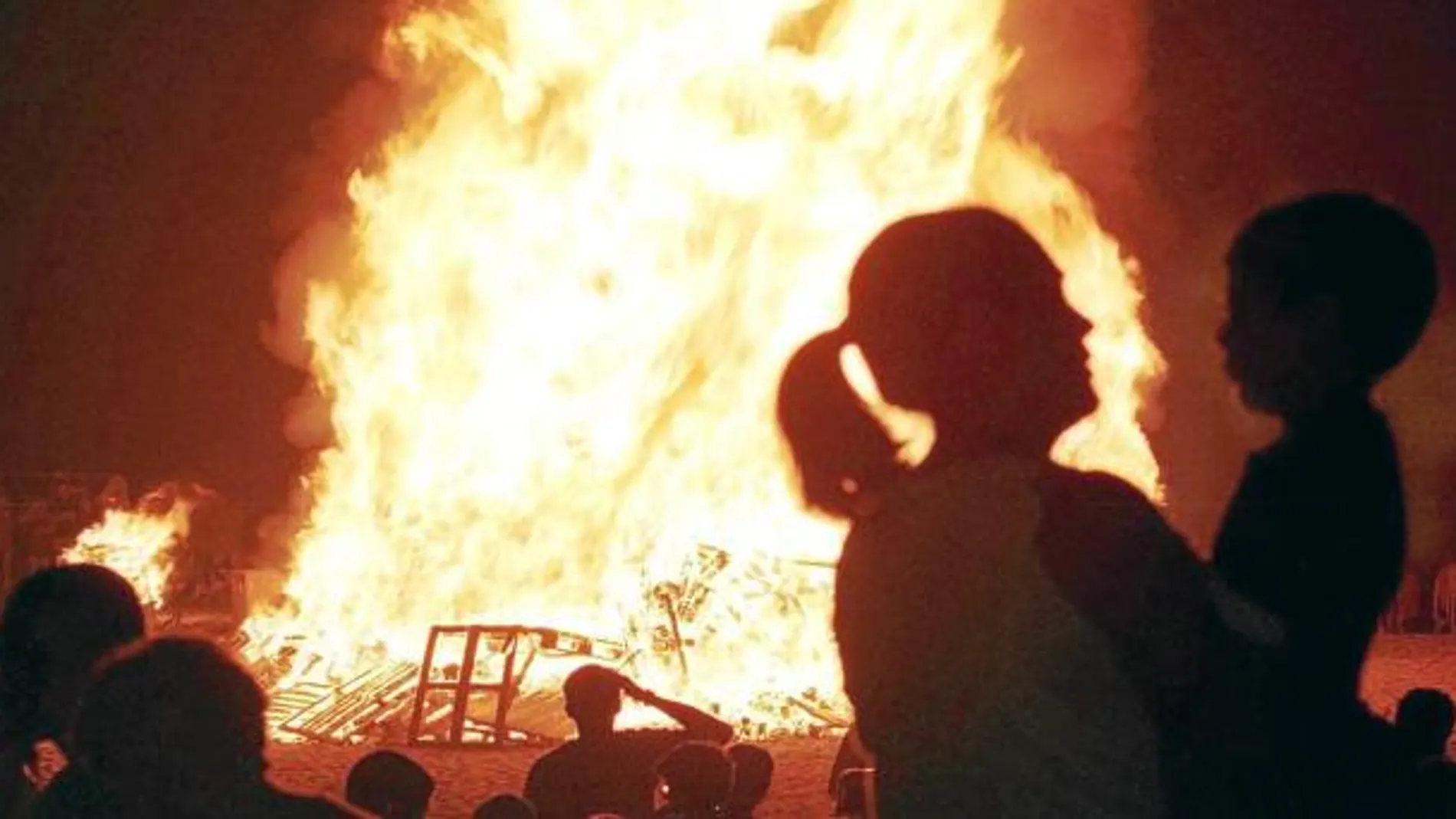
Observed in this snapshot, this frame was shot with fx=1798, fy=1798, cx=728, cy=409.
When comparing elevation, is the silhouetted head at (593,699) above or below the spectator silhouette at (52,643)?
below

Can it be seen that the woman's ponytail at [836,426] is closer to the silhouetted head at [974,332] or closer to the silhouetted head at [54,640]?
the silhouetted head at [974,332]

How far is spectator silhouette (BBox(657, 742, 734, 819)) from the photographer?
4.73 metres

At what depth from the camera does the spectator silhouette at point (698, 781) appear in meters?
4.73

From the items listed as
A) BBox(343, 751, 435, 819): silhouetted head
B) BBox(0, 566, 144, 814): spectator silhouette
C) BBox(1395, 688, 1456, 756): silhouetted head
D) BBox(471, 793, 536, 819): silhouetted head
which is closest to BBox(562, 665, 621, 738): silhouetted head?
BBox(471, 793, 536, 819): silhouetted head

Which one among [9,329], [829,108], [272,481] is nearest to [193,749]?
[829,108]

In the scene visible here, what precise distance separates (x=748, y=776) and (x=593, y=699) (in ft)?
1.98

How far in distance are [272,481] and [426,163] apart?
1451 cm

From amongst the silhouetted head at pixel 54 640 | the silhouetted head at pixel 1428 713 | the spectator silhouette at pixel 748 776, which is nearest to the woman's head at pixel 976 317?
the silhouetted head at pixel 54 640

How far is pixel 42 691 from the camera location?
3.18 m

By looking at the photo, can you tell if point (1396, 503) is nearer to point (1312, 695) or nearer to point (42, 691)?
point (1312, 695)

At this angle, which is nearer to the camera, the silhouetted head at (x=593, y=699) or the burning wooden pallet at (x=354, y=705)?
the silhouetted head at (x=593, y=699)

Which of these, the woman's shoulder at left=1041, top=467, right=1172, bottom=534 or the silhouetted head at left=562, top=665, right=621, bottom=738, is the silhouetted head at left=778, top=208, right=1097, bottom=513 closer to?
the woman's shoulder at left=1041, top=467, right=1172, bottom=534

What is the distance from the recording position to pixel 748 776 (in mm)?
6227

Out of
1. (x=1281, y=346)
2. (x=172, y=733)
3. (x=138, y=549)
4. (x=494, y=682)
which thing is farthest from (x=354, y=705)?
(x=1281, y=346)
